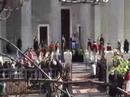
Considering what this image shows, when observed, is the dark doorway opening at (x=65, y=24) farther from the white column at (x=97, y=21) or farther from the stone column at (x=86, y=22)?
the white column at (x=97, y=21)

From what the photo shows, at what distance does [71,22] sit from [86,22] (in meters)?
1.78

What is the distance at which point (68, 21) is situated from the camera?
3941 cm

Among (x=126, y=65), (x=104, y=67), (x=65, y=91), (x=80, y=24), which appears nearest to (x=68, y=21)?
(x=80, y=24)

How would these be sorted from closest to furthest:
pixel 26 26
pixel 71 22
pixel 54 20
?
pixel 26 26
pixel 54 20
pixel 71 22

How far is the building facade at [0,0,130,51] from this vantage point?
122 feet

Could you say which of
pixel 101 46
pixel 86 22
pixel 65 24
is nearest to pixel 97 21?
pixel 86 22

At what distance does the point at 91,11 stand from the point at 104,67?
32.7 feet

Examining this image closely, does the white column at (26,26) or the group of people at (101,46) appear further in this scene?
the white column at (26,26)

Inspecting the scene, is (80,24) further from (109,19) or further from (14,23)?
(14,23)

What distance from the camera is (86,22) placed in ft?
123

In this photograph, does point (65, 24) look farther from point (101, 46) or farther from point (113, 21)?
point (101, 46)

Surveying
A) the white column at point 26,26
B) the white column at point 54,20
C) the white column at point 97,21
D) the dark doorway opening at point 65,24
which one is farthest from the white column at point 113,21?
the white column at point 26,26

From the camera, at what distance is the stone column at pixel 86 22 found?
3741 cm

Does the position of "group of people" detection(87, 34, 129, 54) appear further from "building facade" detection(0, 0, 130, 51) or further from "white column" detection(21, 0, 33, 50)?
"white column" detection(21, 0, 33, 50)
